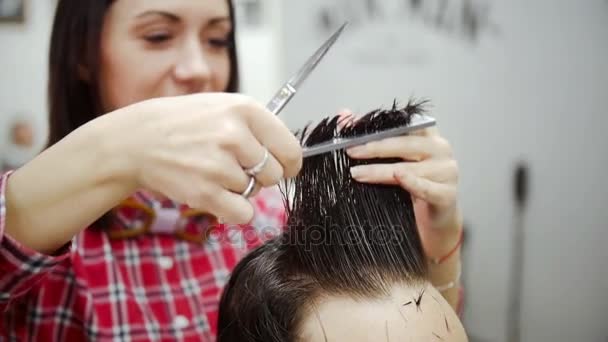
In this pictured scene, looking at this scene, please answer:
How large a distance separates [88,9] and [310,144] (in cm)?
45

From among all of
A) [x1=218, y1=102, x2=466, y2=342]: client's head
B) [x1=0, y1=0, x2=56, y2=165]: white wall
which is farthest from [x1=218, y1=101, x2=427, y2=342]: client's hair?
[x1=0, y1=0, x2=56, y2=165]: white wall

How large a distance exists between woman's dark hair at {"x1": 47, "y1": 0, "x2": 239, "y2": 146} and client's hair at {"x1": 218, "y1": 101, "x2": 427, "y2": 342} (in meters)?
0.41

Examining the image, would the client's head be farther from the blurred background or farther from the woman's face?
the blurred background

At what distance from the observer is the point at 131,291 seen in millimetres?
800

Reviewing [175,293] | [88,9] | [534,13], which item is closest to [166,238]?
[175,293]

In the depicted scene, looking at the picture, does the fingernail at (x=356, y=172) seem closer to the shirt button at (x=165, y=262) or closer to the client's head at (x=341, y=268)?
the client's head at (x=341, y=268)

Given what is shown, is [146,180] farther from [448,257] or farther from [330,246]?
[448,257]

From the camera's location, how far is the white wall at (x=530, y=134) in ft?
4.00

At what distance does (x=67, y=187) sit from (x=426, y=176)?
40 centimetres

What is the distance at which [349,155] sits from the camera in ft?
1.82

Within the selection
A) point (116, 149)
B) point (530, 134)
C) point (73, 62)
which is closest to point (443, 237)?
point (116, 149)

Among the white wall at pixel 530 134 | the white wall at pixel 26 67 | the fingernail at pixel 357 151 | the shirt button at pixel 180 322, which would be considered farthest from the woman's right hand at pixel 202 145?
the white wall at pixel 26 67

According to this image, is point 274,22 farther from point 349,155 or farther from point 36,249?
point 36,249

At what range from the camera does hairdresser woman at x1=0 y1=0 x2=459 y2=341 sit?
425 millimetres
